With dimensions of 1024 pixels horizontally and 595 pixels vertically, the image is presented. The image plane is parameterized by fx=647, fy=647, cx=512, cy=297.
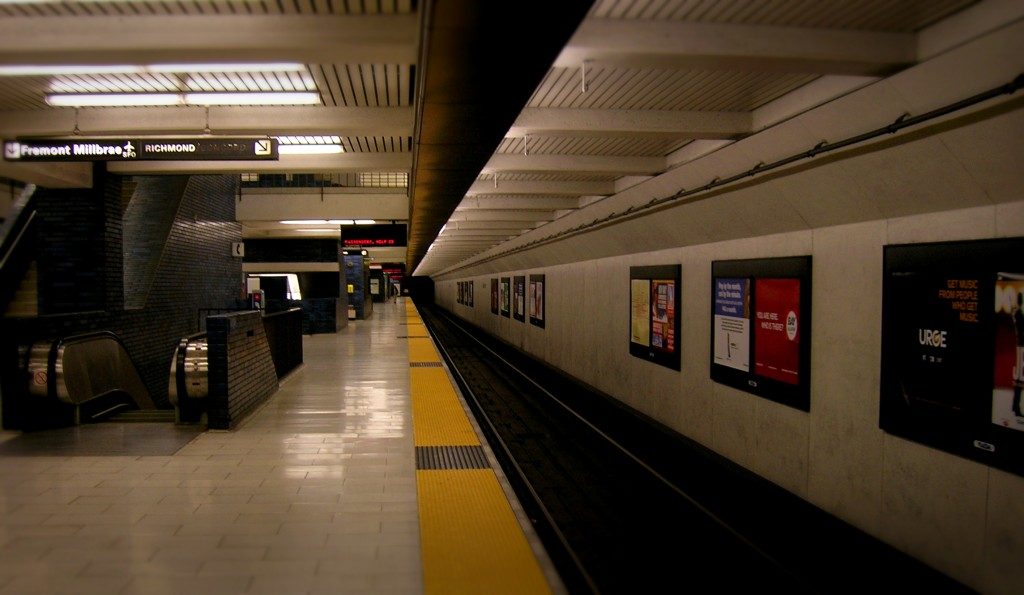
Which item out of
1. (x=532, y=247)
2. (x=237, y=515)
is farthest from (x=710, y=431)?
(x=532, y=247)

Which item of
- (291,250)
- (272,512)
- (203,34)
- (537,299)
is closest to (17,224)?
(203,34)

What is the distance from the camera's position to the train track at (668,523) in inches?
160

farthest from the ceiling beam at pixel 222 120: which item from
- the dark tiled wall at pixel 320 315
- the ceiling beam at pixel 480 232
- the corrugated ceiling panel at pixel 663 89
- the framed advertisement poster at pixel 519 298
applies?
the dark tiled wall at pixel 320 315

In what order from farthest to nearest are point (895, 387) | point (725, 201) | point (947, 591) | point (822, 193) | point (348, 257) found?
point (348, 257) < point (725, 201) < point (822, 193) < point (895, 387) < point (947, 591)

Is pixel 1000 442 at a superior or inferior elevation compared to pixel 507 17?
inferior

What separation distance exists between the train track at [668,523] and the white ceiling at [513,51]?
3083 mm

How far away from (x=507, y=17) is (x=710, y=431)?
577cm

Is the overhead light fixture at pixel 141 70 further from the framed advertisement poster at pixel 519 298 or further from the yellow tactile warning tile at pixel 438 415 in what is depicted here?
the framed advertisement poster at pixel 519 298

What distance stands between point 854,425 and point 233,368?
588 centimetres

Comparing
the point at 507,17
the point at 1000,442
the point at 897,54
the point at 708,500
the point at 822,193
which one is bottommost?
the point at 708,500

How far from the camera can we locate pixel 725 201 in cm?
614

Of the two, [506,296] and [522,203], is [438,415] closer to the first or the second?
[522,203]

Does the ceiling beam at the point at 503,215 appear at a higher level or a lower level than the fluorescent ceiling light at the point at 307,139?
lower

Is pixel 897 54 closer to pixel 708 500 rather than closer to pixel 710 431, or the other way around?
pixel 708 500
